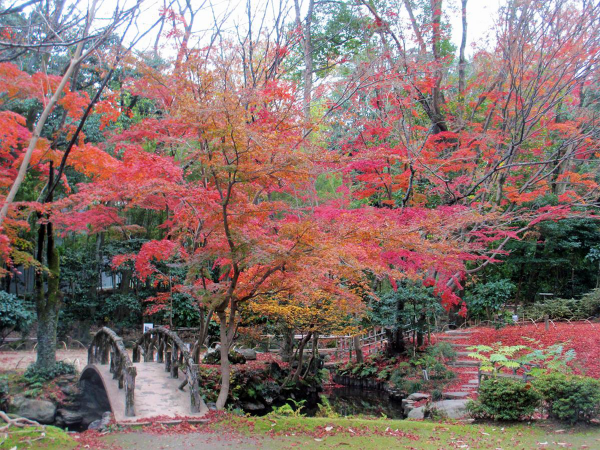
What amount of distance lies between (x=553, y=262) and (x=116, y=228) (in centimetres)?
1618

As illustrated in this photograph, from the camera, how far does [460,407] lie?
8812 mm

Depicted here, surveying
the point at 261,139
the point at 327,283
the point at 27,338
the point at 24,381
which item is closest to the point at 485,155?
the point at 327,283

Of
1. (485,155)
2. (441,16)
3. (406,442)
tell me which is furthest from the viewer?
(441,16)

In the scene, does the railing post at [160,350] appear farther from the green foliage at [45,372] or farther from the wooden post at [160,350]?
the green foliage at [45,372]

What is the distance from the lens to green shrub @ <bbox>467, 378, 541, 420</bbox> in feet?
24.0

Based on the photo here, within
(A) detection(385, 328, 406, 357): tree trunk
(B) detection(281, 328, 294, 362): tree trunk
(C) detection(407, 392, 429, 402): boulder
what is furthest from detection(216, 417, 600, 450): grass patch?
(A) detection(385, 328, 406, 357): tree trunk

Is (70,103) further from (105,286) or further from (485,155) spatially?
(105,286)

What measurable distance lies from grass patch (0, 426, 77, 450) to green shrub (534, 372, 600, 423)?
6.82 meters

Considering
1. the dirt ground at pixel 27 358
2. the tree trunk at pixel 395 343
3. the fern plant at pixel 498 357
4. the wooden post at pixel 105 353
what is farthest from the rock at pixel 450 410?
the dirt ground at pixel 27 358

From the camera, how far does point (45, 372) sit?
1076 centimetres

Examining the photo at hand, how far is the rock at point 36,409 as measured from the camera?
9.90 meters

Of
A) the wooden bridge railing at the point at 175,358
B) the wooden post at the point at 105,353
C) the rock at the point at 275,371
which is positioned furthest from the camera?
the rock at the point at 275,371

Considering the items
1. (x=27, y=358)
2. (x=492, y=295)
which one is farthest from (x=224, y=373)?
(x=492, y=295)

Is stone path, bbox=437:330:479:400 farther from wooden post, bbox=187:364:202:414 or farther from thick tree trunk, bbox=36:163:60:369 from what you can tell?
thick tree trunk, bbox=36:163:60:369
